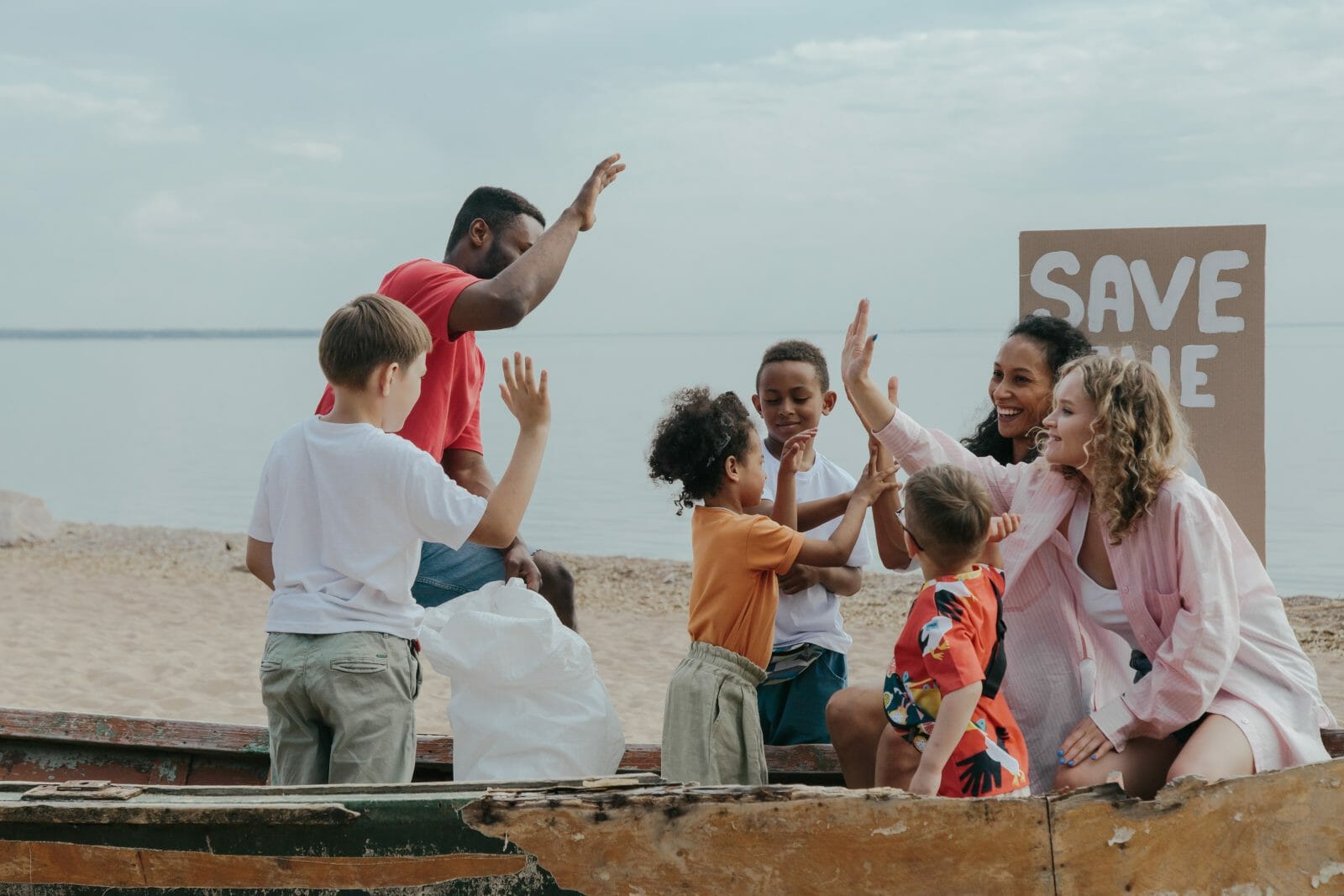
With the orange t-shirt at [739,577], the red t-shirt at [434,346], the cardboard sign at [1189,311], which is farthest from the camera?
the cardboard sign at [1189,311]

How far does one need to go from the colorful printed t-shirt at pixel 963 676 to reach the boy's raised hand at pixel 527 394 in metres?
0.96

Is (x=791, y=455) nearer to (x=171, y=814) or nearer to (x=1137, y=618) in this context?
(x=1137, y=618)

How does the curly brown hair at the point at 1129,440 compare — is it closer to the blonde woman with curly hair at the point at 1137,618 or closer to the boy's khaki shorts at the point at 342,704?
the blonde woman with curly hair at the point at 1137,618

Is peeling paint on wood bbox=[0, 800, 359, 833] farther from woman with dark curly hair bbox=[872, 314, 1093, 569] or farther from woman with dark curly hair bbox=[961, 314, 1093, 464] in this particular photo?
woman with dark curly hair bbox=[961, 314, 1093, 464]

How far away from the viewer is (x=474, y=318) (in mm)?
3703

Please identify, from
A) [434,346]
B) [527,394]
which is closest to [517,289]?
[434,346]

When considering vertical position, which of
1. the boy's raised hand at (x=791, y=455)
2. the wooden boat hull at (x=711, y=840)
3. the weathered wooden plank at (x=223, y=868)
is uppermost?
the boy's raised hand at (x=791, y=455)

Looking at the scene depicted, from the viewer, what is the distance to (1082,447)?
3.13 m

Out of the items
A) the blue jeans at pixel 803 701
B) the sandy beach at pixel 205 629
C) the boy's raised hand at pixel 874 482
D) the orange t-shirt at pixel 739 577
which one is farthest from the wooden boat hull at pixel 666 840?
the sandy beach at pixel 205 629

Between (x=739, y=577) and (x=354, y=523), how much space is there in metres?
1.01

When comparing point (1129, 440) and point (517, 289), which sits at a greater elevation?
point (517, 289)

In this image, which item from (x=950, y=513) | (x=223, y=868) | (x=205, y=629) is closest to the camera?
(x=223, y=868)

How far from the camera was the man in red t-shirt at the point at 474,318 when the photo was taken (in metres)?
3.70

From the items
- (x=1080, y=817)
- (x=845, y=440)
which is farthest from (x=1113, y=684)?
(x=845, y=440)
